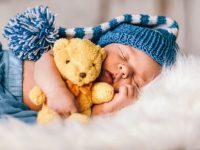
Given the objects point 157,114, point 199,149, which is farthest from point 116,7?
point 199,149

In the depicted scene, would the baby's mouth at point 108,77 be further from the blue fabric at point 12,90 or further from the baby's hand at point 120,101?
the blue fabric at point 12,90

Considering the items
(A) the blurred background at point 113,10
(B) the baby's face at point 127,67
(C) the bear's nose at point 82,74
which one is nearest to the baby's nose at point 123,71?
(B) the baby's face at point 127,67

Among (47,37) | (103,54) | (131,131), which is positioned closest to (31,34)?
(47,37)

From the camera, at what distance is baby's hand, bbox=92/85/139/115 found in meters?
0.90

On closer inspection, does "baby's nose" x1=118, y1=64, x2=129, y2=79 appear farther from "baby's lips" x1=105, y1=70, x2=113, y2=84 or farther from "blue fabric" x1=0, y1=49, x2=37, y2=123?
"blue fabric" x1=0, y1=49, x2=37, y2=123

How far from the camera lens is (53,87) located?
2.88 feet

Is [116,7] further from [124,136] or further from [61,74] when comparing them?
[124,136]

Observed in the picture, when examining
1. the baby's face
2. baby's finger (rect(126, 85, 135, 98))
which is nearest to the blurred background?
the baby's face

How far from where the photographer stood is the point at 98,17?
55.3 inches

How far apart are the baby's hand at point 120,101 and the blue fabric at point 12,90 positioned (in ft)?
0.40

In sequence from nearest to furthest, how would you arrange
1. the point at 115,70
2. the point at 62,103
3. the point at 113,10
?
the point at 62,103, the point at 115,70, the point at 113,10

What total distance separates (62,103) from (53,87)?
38mm

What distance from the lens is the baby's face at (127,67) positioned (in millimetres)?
962

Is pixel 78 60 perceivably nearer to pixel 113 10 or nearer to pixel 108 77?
pixel 108 77
